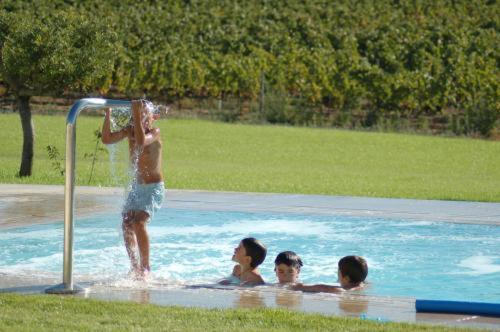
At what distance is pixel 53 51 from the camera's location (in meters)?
14.7

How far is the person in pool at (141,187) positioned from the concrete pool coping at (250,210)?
1.61ft

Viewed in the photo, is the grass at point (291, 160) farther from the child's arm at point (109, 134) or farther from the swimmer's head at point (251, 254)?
the child's arm at point (109, 134)

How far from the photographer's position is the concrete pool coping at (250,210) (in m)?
6.60

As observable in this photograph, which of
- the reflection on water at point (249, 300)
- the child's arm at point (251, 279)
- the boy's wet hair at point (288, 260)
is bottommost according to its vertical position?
the child's arm at point (251, 279)

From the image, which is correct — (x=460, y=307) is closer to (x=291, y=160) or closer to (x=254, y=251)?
(x=254, y=251)

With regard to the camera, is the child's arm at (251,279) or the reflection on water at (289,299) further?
the child's arm at (251,279)

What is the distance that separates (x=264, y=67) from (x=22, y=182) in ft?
50.0

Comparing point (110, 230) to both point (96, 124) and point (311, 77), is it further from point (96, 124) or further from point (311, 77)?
point (311, 77)

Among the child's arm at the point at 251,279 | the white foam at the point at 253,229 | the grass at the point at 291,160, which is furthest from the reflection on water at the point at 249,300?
the grass at the point at 291,160

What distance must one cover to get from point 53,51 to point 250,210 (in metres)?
4.25

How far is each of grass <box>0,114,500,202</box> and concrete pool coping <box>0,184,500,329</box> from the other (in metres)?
1.47

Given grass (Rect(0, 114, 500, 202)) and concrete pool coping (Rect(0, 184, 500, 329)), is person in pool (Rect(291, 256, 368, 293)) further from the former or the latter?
grass (Rect(0, 114, 500, 202))

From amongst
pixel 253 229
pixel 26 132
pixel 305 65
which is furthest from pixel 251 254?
pixel 305 65

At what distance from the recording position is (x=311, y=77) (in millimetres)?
29250
